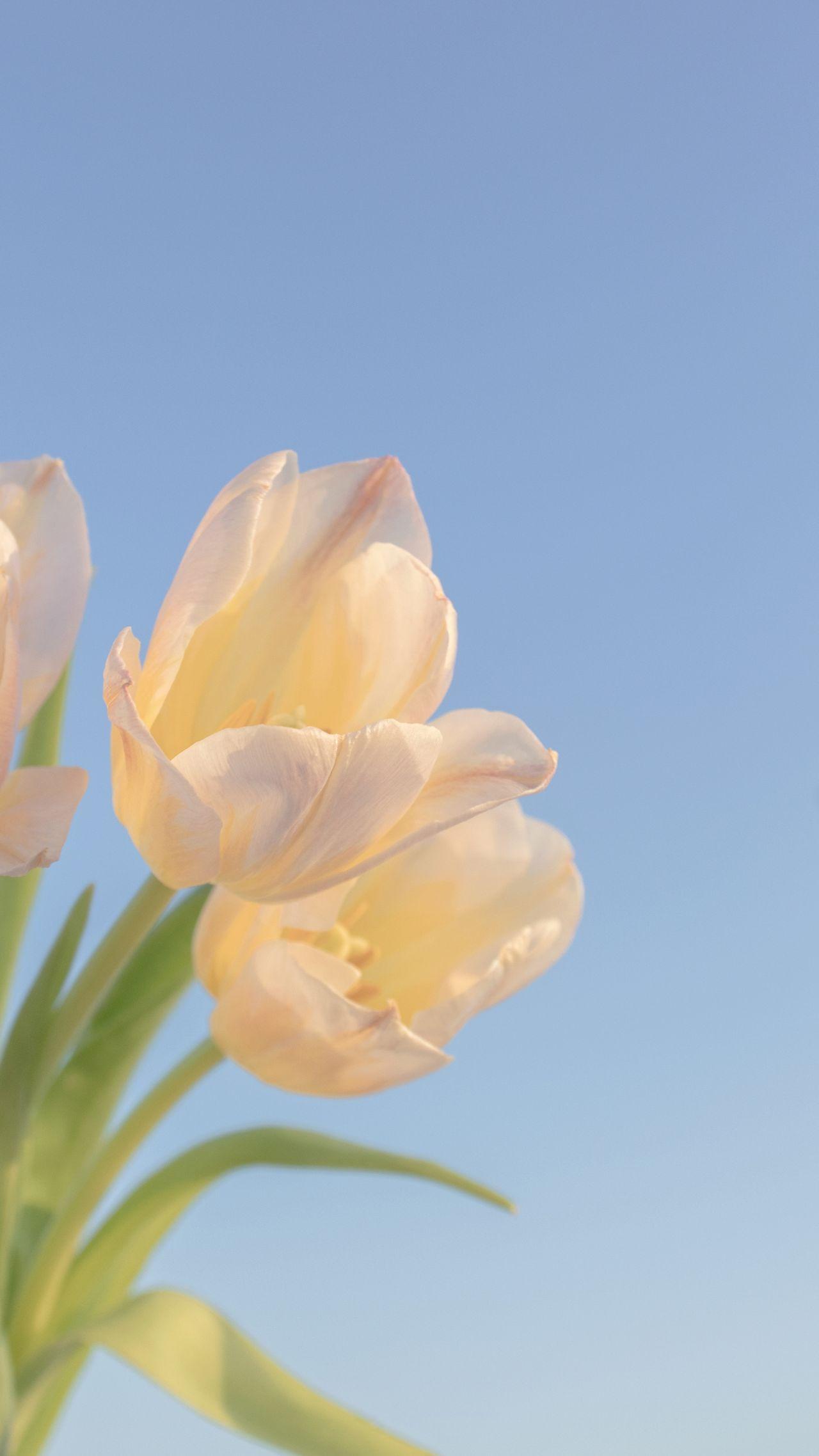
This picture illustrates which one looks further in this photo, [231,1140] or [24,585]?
[231,1140]

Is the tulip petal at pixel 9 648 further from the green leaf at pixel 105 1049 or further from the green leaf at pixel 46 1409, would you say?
the green leaf at pixel 46 1409

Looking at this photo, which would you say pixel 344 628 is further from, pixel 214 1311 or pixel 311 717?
pixel 214 1311

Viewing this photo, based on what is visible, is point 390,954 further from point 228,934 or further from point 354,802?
point 354,802

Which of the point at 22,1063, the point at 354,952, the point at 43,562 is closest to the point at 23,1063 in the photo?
the point at 22,1063

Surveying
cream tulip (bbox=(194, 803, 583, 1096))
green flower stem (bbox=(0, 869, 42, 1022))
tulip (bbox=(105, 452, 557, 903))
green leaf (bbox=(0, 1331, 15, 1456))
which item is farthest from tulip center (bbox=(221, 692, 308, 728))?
green leaf (bbox=(0, 1331, 15, 1456))

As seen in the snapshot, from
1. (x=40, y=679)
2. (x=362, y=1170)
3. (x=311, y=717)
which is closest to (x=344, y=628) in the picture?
(x=311, y=717)

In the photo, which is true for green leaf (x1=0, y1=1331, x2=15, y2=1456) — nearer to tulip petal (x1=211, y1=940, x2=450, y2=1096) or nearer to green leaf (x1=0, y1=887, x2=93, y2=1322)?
green leaf (x1=0, y1=887, x2=93, y2=1322)
